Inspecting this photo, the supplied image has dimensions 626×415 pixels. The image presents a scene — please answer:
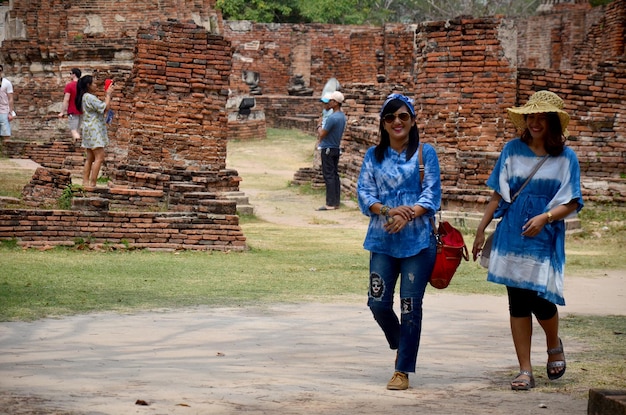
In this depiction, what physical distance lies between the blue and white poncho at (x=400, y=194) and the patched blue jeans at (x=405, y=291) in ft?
0.17

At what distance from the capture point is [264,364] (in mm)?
5660

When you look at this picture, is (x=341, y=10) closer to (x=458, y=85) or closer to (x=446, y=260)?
(x=458, y=85)

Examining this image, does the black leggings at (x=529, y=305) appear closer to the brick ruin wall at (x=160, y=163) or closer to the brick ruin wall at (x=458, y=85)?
the brick ruin wall at (x=160, y=163)

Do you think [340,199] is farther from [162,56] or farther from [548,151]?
[548,151]

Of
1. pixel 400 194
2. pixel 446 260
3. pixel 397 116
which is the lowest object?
pixel 446 260

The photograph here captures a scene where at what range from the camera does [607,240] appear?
499 inches

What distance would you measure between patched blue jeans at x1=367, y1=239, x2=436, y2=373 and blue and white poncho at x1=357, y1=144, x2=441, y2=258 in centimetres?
5

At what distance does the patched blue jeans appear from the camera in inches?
209

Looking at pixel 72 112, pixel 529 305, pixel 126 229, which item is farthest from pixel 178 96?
pixel 529 305

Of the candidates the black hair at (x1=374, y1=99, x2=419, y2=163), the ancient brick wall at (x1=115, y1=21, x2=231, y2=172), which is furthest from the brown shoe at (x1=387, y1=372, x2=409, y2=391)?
the ancient brick wall at (x1=115, y1=21, x2=231, y2=172)

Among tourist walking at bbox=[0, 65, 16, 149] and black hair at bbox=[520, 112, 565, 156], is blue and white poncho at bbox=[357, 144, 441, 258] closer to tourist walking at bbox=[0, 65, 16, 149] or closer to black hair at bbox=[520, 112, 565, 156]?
black hair at bbox=[520, 112, 565, 156]

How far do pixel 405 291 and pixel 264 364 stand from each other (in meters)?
0.80

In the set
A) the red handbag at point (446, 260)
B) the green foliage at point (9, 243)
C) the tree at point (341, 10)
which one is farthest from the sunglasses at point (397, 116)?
the tree at point (341, 10)

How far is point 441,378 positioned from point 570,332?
6.10 ft
